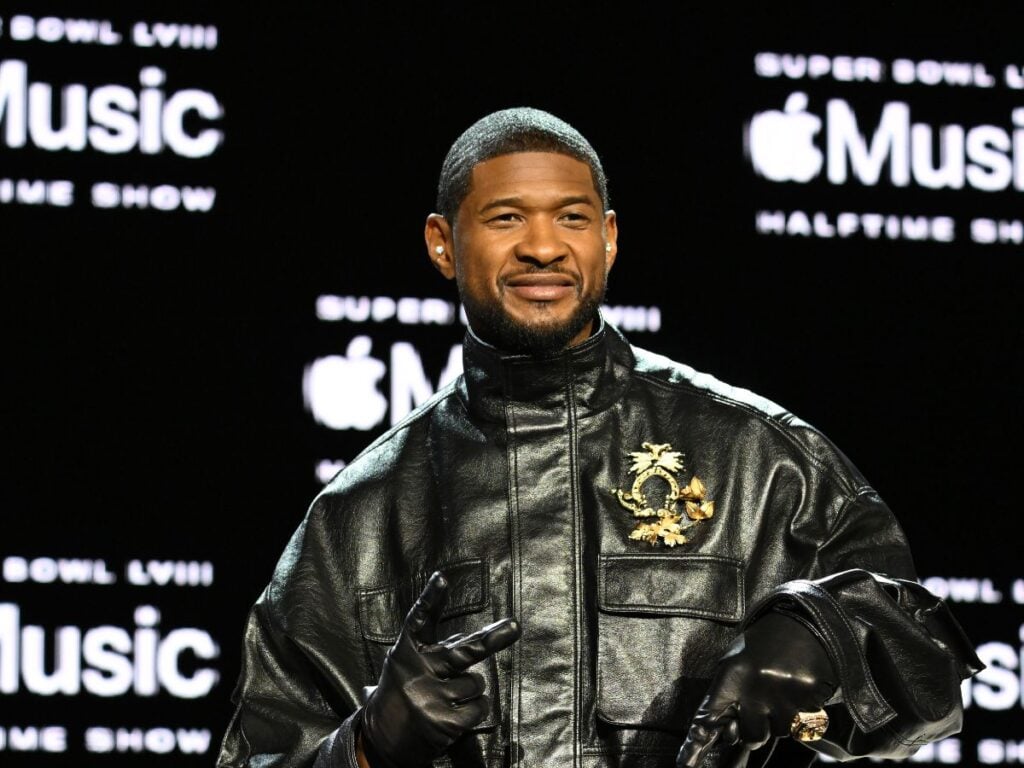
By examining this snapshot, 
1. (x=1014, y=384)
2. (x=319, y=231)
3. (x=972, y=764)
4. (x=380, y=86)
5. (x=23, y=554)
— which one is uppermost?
(x=380, y=86)

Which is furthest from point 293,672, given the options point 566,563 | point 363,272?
point 363,272

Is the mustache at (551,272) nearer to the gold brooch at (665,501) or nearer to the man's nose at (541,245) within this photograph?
the man's nose at (541,245)

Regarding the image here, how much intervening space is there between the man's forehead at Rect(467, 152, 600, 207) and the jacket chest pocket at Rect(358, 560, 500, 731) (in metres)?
0.43

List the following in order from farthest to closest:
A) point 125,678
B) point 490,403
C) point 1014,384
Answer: point 1014,384, point 125,678, point 490,403

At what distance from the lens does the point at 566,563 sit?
233 cm

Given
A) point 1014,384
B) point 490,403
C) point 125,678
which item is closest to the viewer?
point 490,403

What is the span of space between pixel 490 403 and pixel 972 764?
1.79m

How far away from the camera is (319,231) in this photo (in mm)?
3887

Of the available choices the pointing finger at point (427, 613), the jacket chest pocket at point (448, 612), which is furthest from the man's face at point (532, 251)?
the pointing finger at point (427, 613)

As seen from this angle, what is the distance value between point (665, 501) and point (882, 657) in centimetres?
34

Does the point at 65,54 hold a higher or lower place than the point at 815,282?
higher

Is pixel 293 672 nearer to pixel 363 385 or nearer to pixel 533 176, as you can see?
pixel 533 176

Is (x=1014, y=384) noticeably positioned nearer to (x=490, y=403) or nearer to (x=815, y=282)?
(x=815, y=282)

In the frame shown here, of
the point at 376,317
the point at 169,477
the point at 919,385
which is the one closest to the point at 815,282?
the point at 919,385
